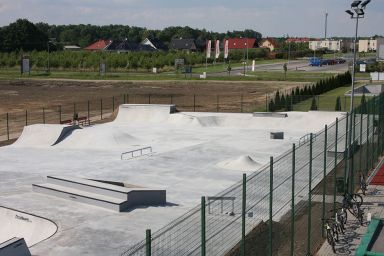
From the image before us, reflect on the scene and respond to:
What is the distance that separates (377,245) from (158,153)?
15.9 m

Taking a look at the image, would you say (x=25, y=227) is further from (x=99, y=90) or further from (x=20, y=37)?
(x=20, y=37)

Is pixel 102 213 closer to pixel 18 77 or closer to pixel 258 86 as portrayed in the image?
pixel 258 86

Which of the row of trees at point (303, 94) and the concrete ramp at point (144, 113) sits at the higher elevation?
the row of trees at point (303, 94)

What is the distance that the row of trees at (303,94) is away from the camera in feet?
147

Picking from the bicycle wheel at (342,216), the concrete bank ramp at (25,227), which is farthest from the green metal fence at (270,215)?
the concrete bank ramp at (25,227)

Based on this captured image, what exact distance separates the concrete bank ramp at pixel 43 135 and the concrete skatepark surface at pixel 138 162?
0.20ft

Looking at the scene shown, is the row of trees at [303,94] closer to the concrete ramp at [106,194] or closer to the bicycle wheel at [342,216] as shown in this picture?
the concrete ramp at [106,194]

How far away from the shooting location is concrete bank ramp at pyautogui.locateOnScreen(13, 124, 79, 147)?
30641mm

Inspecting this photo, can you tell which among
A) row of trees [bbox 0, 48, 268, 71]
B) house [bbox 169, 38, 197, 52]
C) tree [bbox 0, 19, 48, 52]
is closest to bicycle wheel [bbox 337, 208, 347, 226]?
row of trees [bbox 0, 48, 268, 71]

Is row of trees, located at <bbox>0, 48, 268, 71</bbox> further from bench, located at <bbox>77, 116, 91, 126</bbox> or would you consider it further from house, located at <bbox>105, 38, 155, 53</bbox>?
bench, located at <bbox>77, 116, 91, 126</bbox>

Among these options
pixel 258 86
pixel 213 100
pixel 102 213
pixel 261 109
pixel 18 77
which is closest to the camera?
pixel 102 213

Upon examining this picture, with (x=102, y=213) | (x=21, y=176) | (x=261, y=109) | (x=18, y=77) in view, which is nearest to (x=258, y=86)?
(x=261, y=109)

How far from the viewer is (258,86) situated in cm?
6831

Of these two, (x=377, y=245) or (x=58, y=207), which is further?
(x=58, y=207)
